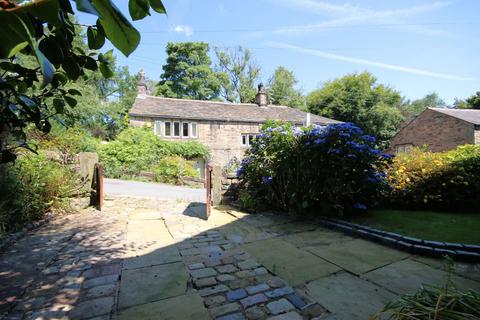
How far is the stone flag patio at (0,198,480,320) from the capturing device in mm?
2496

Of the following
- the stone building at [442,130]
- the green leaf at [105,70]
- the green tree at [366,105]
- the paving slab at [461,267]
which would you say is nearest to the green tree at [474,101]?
the green tree at [366,105]

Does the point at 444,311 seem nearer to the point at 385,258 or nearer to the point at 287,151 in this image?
the point at 385,258

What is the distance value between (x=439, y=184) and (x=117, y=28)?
750 cm

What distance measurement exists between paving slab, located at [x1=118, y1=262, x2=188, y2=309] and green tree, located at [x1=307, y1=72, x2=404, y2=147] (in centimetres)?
2742

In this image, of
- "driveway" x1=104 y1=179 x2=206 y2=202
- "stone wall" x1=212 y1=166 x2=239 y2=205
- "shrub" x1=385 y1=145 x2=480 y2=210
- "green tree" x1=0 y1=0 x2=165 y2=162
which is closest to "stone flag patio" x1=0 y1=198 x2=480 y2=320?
"green tree" x1=0 y1=0 x2=165 y2=162

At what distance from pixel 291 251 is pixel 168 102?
1983 centimetres

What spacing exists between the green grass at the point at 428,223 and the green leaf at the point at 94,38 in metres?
4.85

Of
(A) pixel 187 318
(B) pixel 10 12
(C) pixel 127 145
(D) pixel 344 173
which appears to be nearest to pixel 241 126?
(C) pixel 127 145

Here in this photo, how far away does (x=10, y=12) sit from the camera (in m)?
0.43

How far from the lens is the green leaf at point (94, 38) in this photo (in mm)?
940

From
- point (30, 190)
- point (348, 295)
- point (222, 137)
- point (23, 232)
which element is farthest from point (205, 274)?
point (222, 137)

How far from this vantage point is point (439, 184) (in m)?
6.12

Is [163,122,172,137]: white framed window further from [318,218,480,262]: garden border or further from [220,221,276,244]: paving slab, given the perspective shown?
[318,218,480,262]: garden border

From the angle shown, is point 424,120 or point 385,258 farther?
point 424,120
